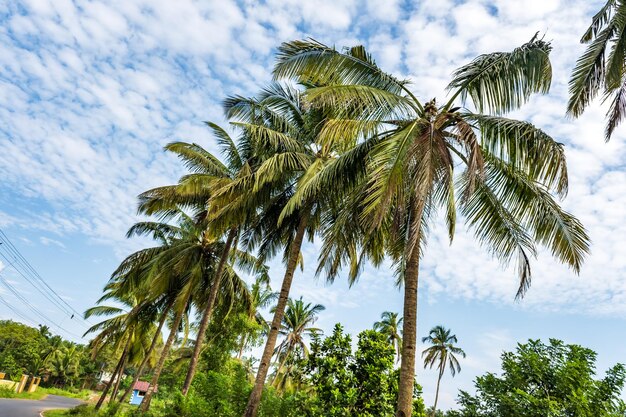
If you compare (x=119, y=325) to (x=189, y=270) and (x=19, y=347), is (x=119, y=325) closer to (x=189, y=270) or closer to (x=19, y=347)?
(x=189, y=270)

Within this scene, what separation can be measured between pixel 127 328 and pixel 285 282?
41.0 feet

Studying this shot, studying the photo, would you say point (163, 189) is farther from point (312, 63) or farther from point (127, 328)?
point (127, 328)

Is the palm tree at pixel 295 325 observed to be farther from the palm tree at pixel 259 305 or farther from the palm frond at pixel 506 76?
the palm frond at pixel 506 76

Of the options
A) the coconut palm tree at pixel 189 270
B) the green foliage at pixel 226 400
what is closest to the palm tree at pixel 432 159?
the green foliage at pixel 226 400

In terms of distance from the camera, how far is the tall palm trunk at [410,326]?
5512 mm

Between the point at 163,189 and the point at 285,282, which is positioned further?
the point at 163,189

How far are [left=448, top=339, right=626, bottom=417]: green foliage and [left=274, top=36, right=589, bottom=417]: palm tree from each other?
92.3 inches

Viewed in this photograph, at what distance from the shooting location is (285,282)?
959cm

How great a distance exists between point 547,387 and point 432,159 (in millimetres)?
5371

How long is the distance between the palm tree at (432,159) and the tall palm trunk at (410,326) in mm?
15

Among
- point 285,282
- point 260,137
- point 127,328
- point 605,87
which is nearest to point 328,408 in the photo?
point 285,282

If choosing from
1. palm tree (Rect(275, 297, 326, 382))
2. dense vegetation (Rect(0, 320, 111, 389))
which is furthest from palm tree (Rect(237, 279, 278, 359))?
dense vegetation (Rect(0, 320, 111, 389))

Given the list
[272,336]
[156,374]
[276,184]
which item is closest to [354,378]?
[272,336]

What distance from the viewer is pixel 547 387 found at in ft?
26.0
